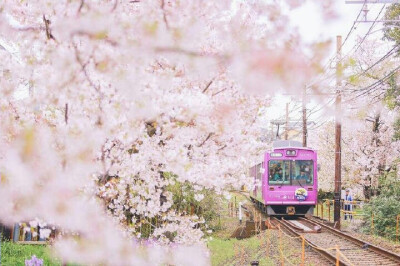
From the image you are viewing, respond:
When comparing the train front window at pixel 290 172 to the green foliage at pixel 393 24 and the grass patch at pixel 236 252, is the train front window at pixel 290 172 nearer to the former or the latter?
the grass patch at pixel 236 252

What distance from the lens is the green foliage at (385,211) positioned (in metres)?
15.8

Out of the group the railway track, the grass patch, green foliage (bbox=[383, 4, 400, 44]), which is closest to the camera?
the railway track

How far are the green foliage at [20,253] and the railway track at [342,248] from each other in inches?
209

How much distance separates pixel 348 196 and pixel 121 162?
19832 mm

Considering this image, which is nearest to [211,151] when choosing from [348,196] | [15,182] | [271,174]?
[15,182]

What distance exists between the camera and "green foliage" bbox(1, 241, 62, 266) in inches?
385

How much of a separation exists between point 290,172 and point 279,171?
1.45 ft

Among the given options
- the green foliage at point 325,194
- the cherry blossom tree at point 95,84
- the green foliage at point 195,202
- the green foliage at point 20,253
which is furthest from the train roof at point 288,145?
the green foliage at point 325,194

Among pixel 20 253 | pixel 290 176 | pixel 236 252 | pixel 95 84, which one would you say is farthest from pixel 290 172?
pixel 95 84

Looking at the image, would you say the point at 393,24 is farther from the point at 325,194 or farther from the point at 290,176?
the point at 325,194

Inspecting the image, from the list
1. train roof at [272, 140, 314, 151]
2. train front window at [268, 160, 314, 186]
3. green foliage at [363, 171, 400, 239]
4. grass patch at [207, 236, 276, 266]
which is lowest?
grass patch at [207, 236, 276, 266]

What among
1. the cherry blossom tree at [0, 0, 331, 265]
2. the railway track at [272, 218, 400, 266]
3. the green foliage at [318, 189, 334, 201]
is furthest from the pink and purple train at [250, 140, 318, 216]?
the green foliage at [318, 189, 334, 201]

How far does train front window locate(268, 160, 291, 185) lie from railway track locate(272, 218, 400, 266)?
180 cm

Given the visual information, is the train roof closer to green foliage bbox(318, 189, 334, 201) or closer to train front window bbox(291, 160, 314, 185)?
train front window bbox(291, 160, 314, 185)
